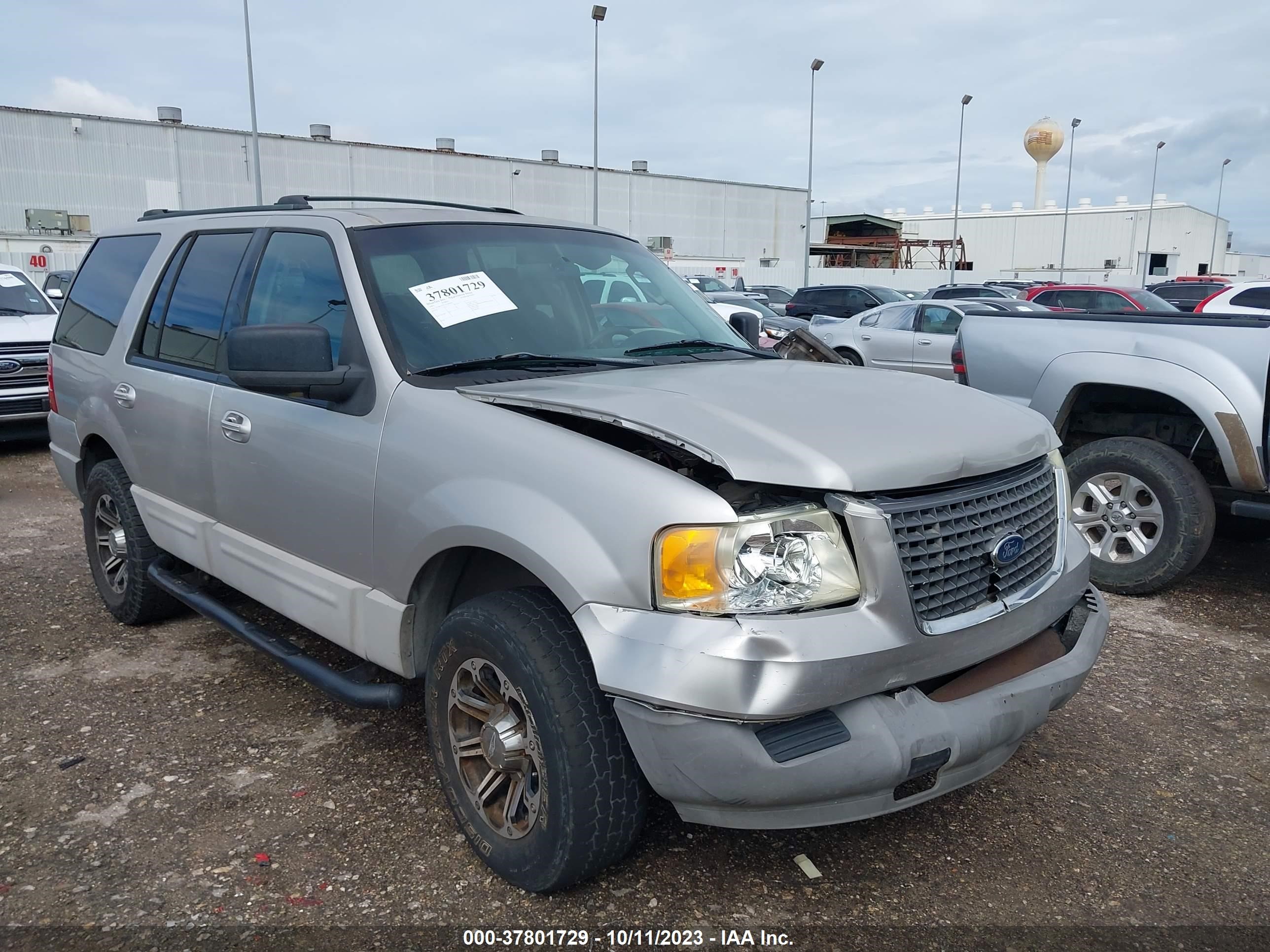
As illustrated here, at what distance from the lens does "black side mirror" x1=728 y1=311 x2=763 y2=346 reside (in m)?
4.44

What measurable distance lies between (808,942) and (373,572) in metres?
1.62

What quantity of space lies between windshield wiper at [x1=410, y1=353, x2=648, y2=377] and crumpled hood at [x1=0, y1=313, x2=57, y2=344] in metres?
7.78

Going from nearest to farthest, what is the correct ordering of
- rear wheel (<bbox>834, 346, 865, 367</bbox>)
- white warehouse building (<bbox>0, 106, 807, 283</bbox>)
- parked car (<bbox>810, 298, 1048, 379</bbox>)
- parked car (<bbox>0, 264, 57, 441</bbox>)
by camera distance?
parked car (<bbox>0, 264, 57, 441</bbox>)
parked car (<bbox>810, 298, 1048, 379</bbox>)
rear wheel (<bbox>834, 346, 865, 367</bbox>)
white warehouse building (<bbox>0, 106, 807, 283</bbox>)

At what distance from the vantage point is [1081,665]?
2.79 metres

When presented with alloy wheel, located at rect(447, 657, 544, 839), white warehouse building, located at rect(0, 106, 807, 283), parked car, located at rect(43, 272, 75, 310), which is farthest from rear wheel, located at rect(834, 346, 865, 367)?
white warehouse building, located at rect(0, 106, 807, 283)

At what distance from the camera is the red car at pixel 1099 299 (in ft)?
59.3

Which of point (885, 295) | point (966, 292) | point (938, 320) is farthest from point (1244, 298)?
point (885, 295)

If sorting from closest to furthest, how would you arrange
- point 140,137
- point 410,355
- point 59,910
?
point 59,910
point 410,355
point 140,137

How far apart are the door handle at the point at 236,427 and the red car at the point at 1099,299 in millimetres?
16958

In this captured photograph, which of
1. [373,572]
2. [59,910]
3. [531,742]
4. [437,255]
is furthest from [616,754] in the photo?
[437,255]

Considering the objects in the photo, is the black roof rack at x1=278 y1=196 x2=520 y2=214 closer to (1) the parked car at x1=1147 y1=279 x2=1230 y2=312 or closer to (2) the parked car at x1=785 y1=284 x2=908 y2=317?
(2) the parked car at x1=785 y1=284 x2=908 y2=317

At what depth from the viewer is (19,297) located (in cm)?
1021

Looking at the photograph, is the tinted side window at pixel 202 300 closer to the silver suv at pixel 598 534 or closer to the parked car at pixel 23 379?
the silver suv at pixel 598 534

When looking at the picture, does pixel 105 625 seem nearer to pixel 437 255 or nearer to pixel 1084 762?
pixel 437 255
